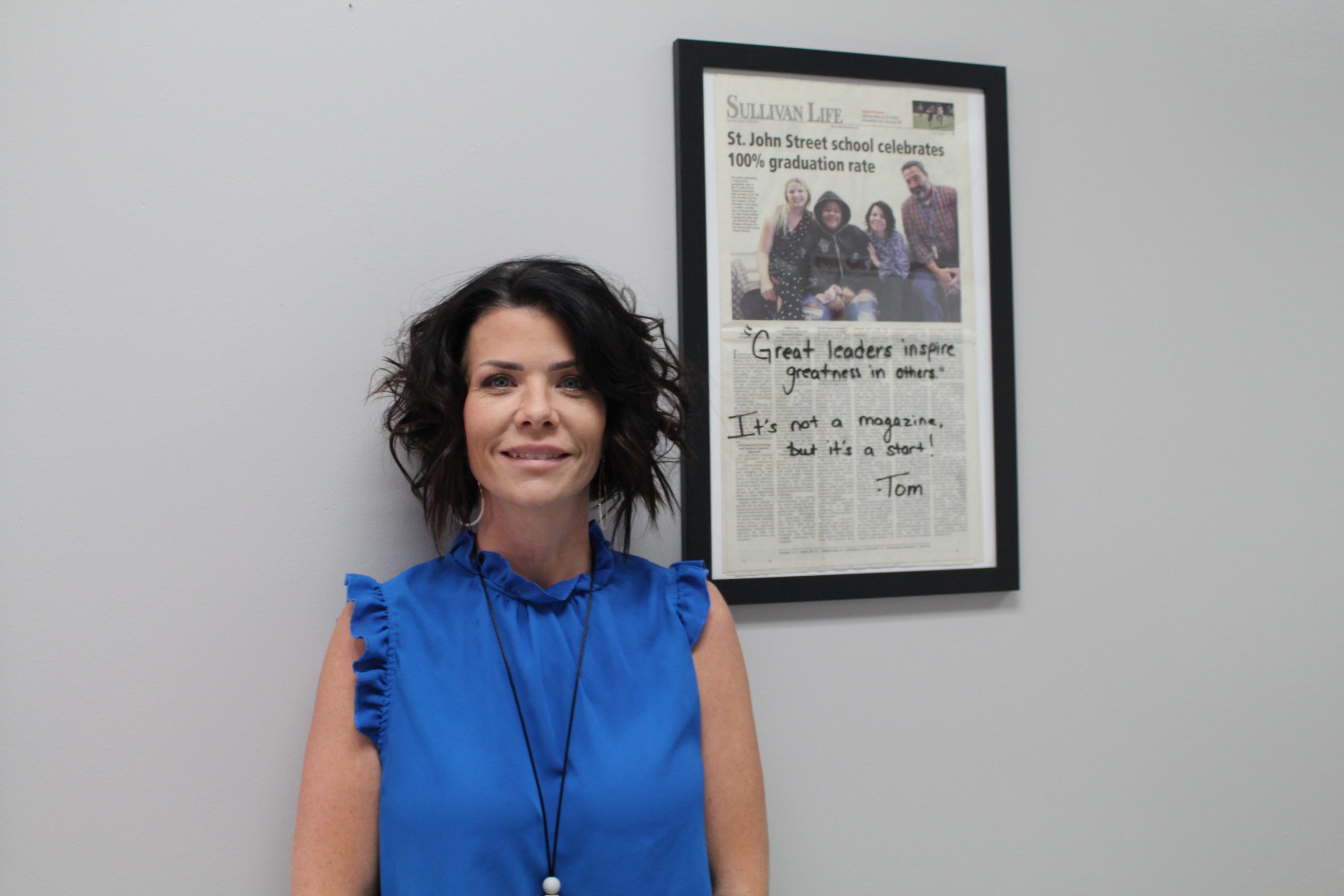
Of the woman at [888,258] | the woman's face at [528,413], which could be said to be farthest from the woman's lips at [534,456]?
the woman at [888,258]

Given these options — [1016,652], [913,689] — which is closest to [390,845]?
[913,689]

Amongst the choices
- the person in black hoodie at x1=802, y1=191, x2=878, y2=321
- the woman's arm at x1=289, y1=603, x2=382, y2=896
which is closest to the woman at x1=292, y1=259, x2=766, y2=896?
the woman's arm at x1=289, y1=603, x2=382, y2=896

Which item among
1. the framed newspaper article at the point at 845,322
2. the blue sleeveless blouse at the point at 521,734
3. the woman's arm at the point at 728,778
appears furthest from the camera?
the framed newspaper article at the point at 845,322

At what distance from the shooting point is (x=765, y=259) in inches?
41.4

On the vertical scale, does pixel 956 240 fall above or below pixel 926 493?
above

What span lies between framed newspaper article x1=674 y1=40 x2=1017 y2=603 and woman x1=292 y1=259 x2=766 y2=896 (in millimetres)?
146

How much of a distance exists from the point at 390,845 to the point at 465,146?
0.71 m

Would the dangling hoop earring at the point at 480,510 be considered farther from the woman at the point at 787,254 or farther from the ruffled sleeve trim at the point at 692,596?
the woman at the point at 787,254

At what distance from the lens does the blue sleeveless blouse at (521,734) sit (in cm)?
78

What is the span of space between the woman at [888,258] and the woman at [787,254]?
81mm

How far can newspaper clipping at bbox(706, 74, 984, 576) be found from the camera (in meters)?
1.04

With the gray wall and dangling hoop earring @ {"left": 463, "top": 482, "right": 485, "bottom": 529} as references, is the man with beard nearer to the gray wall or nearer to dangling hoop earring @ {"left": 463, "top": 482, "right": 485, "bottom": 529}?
the gray wall

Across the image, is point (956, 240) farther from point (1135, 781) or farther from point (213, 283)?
point (213, 283)

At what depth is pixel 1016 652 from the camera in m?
1.13
